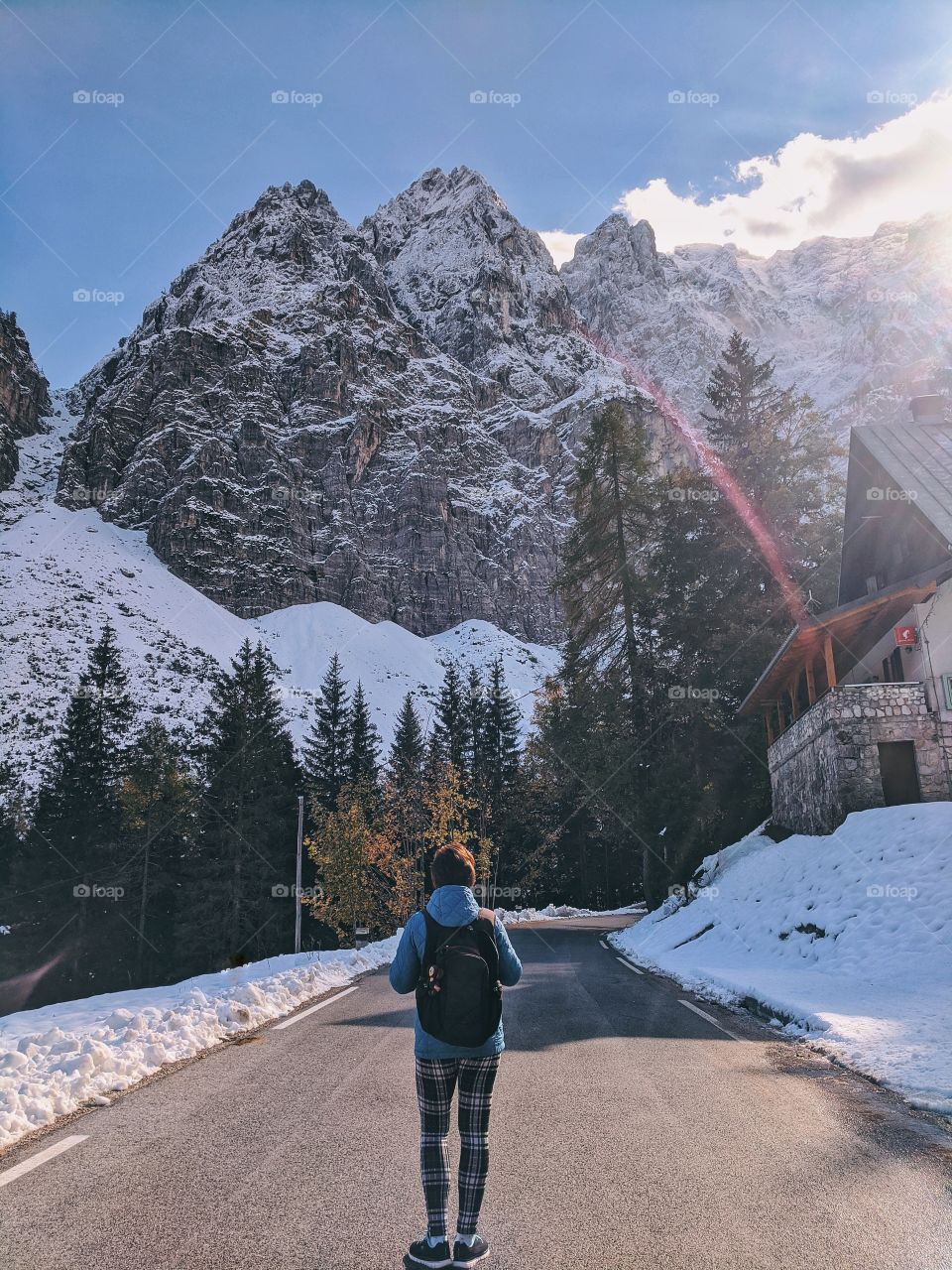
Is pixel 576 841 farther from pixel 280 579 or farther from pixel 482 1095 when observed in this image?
pixel 280 579

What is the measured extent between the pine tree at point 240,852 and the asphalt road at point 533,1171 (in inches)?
1455

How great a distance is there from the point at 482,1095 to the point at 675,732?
27088 millimetres

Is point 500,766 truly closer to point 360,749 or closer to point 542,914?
point 360,749

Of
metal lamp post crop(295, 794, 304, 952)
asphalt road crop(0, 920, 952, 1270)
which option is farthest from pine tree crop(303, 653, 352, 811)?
asphalt road crop(0, 920, 952, 1270)

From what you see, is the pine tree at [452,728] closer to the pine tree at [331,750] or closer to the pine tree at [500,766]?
the pine tree at [500,766]

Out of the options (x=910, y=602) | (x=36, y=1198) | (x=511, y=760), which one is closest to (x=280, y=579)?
(x=511, y=760)

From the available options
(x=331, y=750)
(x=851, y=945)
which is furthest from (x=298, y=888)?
(x=851, y=945)

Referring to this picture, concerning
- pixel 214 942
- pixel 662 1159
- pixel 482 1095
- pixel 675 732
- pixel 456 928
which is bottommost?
pixel 214 942

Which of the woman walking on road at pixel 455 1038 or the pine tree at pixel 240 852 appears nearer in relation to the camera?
the woman walking on road at pixel 455 1038

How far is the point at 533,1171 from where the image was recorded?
5031 millimetres

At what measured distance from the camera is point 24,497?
135 m

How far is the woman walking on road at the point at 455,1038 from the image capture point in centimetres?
388

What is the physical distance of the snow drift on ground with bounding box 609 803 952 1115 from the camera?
8281 mm

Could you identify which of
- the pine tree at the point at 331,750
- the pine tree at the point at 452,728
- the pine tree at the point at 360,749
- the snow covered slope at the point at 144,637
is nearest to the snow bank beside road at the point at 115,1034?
the pine tree at the point at 331,750
